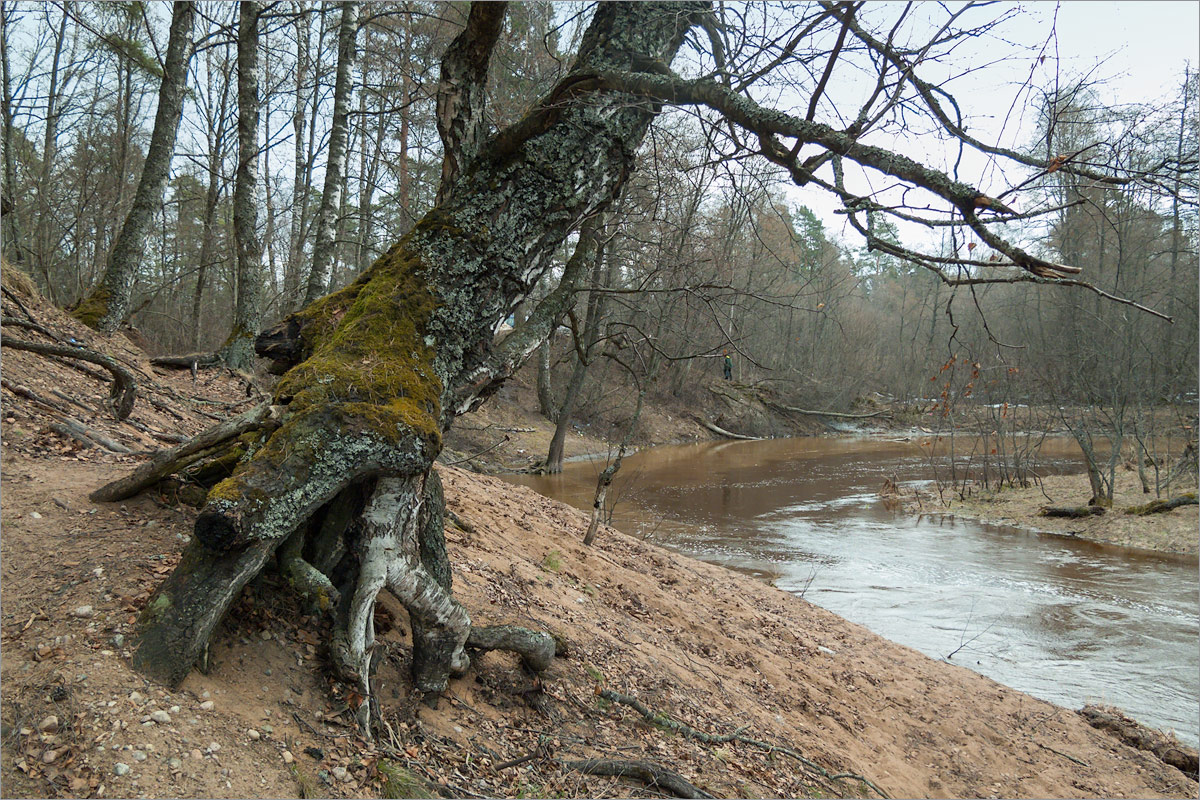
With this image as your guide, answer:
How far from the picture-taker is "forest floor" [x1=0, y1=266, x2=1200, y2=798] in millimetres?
2268

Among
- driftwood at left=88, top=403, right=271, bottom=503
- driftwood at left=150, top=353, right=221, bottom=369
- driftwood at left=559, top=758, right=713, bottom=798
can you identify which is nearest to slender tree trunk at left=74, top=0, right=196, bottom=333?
driftwood at left=150, top=353, right=221, bottom=369

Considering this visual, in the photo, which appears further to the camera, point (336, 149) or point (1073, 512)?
point (1073, 512)

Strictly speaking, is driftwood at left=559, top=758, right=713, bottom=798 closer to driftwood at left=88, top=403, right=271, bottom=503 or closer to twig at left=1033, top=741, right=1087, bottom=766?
driftwood at left=88, top=403, right=271, bottom=503

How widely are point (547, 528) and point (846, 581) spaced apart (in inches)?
196

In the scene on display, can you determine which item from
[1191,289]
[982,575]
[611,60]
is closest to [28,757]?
[611,60]

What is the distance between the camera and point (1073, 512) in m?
15.2

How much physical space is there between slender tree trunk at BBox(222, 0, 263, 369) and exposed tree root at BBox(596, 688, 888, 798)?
7124 mm

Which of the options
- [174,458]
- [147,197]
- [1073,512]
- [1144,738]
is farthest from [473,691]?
[1073,512]

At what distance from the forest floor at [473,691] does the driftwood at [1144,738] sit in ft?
0.41

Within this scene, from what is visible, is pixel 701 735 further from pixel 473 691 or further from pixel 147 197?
pixel 147 197

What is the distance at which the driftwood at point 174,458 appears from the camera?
3.15 metres

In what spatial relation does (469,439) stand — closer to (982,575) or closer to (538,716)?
(982,575)

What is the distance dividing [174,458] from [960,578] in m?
11.0

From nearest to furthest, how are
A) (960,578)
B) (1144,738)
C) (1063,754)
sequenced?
(1063,754) → (1144,738) → (960,578)
